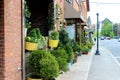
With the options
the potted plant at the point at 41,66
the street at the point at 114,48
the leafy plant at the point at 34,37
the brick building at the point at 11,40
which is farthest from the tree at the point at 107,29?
the brick building at the point at 11,40

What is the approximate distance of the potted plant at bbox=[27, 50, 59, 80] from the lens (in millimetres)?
9500

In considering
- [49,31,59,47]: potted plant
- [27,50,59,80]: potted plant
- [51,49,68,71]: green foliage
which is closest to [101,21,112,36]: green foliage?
[49,31,59,47]: potted plant

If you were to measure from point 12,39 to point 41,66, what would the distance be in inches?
70.4

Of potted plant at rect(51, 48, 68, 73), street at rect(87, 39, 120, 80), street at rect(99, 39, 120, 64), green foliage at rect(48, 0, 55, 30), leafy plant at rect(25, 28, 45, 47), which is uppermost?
green foliage at rect(48, 0, 55, 30)

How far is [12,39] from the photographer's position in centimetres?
802

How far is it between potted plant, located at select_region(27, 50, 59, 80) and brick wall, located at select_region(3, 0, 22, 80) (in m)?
1.01

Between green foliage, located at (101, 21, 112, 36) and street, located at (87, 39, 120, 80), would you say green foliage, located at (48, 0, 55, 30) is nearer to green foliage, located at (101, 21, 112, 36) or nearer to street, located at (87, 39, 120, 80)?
street, located at (87, 39, 120, 80)

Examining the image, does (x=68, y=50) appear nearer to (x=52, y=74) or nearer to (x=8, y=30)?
(x=52, y=74)

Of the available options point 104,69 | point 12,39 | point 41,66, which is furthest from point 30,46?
point 104,69

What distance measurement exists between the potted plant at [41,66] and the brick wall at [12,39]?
1.01 metres

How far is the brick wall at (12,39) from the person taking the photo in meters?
7.64

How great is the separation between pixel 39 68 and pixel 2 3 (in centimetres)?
279

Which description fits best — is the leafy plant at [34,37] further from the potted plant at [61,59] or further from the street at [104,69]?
the street at [104,69]

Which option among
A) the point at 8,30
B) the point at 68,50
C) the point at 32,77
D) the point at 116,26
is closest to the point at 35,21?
the point at 68,50
